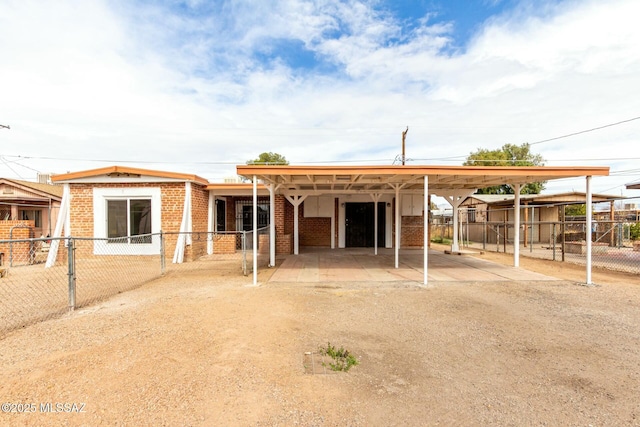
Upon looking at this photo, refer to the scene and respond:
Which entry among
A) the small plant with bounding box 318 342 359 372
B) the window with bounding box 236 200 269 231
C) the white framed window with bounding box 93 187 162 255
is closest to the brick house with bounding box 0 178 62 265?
the white framed window with bounding box 93 187 162 255

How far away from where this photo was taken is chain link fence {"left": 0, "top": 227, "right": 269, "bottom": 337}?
513cm

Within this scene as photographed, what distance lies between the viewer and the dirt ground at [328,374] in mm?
2535

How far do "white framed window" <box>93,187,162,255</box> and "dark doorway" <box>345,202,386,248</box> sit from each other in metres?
7.69

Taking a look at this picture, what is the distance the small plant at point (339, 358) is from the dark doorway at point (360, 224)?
36.0ft

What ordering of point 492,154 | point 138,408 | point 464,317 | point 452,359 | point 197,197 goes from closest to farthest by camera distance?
point 138,408
point 452,359
point 464,317
point 197,197
point 492,154

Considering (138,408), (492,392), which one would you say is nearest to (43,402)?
(138,408)

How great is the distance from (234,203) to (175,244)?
13.4 feet

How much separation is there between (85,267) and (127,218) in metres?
2.02

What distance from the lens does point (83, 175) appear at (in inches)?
412

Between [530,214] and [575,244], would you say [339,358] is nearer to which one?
[575,244]

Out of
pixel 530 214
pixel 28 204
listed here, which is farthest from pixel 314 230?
pixel 28 204

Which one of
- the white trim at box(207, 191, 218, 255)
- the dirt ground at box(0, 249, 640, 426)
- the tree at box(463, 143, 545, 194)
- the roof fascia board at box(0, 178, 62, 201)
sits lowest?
the dirt ground at box(0, 249, 640, 426)

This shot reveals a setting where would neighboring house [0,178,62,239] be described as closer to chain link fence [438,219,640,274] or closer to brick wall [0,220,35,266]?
brick wall [0,220,35,266]

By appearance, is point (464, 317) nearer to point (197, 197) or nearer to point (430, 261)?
point (430, 261)
